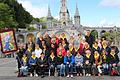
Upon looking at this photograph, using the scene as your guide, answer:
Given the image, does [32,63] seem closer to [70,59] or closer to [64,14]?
[70,59]

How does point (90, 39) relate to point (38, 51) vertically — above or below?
above

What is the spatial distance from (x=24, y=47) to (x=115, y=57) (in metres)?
4.49

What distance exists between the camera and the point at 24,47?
1950cm

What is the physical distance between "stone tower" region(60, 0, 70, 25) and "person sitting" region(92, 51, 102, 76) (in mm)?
130938

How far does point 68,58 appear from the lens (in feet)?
60.9

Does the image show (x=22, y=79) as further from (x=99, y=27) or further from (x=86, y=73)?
(x=99, y=27)

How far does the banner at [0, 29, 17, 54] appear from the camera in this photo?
1850cm

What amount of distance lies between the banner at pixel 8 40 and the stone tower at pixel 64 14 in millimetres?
130875

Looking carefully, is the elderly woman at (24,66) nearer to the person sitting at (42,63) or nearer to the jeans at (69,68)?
the person sitting at (42,63)

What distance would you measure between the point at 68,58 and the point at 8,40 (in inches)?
116

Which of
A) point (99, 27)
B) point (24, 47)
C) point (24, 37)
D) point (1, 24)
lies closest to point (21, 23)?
point (24, 37)

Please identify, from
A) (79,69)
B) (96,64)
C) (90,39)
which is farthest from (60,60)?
(90,39)

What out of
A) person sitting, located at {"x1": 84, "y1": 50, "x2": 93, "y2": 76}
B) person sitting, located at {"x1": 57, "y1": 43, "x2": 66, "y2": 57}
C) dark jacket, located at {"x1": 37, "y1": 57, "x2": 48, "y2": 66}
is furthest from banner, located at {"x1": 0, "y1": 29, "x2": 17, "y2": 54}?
person sitting, located at {"x1": 84, "y1": 50, "x2": 93, "y2": 76}

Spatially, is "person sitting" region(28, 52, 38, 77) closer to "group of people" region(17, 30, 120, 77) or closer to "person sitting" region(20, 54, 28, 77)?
"group of people" region(17, 30, 120, 77)
